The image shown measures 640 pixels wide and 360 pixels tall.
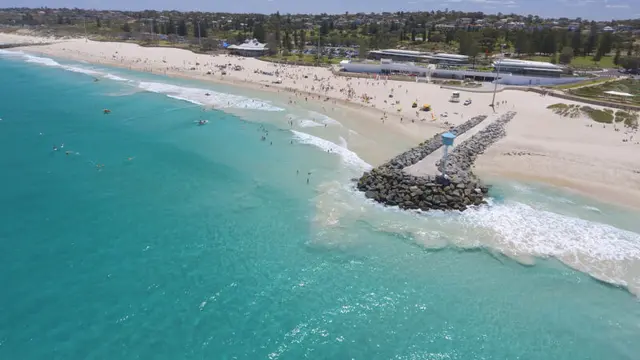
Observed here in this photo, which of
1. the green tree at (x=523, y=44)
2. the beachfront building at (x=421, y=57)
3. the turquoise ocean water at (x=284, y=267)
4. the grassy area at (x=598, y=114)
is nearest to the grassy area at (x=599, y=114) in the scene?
the grassy area at (x=598, y=114)

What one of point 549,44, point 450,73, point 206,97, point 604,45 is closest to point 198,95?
point 206,97

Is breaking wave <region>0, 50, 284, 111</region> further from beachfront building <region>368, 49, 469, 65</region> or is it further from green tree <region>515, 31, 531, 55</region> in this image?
green tree <region>515, 31, 531, 55</region>

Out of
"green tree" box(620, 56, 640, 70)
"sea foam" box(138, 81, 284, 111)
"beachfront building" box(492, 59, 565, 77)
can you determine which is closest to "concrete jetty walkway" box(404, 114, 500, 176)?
"sea foam" box(138, 81, 284, 111)

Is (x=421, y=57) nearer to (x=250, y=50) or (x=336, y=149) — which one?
(x=250, y=50)

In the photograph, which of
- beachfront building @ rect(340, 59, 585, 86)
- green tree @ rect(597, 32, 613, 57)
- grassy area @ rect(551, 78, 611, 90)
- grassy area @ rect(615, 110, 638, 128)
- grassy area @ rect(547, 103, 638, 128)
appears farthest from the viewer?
green tree @ rect(597, 32, 613, 57)

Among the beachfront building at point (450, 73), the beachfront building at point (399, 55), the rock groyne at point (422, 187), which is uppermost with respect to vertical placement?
the beachfront building at point (399, 55)

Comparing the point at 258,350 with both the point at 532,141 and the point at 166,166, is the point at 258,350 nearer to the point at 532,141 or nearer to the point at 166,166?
the point at 166,166

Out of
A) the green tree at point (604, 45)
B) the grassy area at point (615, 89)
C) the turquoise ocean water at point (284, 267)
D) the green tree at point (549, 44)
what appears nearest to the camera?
the turquoise ocean water at point (284, 267)

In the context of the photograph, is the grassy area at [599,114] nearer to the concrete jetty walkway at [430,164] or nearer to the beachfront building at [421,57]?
the concrete jetty walkway at [430,164]
